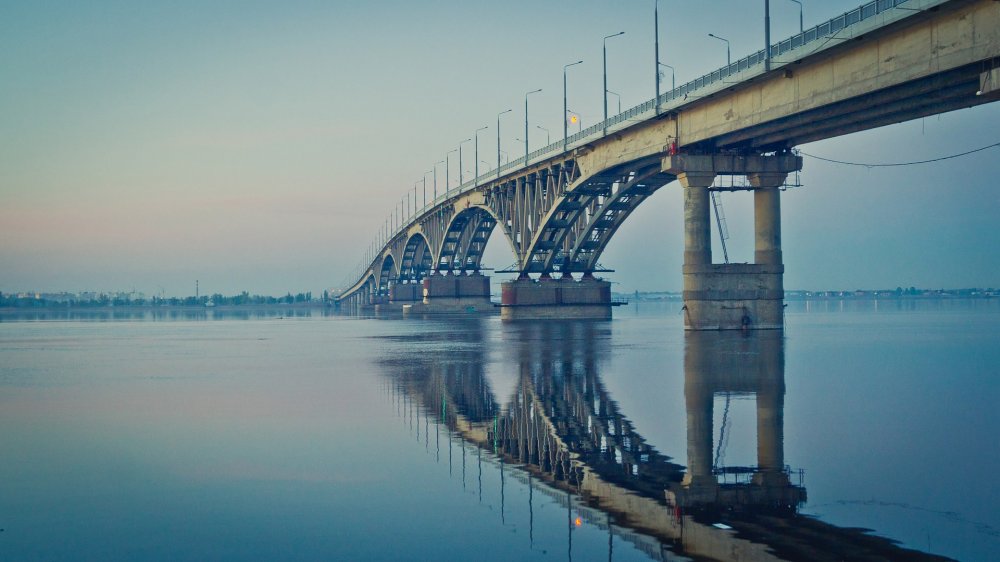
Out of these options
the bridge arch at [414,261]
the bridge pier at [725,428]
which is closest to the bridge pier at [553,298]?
the bridge pier at [725,428]

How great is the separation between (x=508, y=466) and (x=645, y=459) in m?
2.11

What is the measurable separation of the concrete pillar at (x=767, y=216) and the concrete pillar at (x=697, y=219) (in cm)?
266

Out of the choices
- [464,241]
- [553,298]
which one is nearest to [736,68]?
[553,298]

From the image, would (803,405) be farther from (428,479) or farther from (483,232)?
(483,232)

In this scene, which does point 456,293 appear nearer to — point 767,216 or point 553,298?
point 553,298

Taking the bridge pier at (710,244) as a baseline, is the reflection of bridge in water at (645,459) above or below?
below

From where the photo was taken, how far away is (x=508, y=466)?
14.6 meters

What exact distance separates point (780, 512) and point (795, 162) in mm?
45099

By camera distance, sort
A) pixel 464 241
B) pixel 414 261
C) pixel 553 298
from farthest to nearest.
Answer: pixel 414 261 < pixel 464 241 < pixel 553 298

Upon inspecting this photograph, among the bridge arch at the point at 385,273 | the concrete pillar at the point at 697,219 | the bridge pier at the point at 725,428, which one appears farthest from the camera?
the bridge arch at the point at 385,273

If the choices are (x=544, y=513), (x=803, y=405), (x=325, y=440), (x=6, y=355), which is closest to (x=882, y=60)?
(x=803, y=405)

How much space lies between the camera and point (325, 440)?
17.6 metres

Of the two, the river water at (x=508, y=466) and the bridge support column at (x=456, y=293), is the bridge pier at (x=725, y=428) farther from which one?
the bridge support column at (x=456, y=293)

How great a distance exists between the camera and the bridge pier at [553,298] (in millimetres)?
88062
